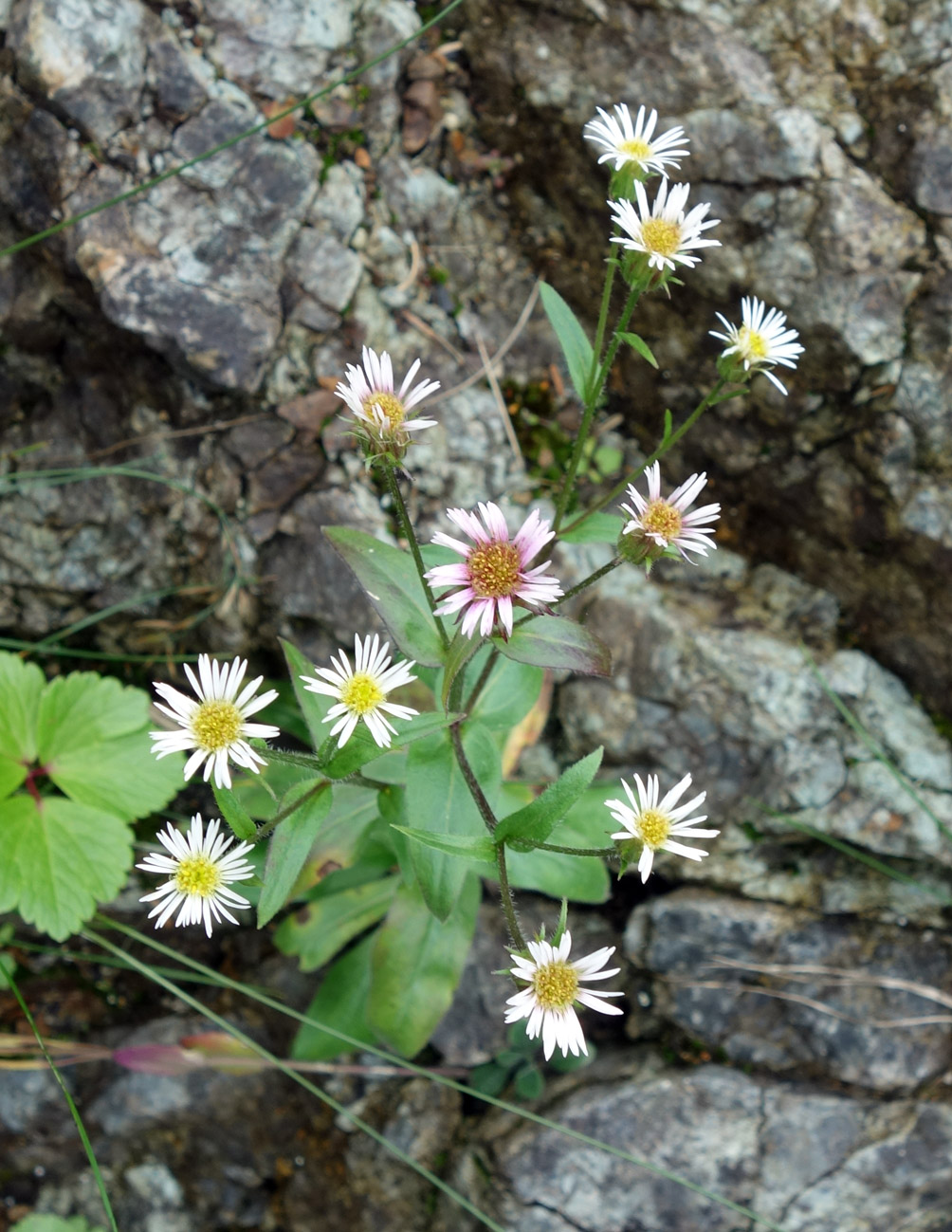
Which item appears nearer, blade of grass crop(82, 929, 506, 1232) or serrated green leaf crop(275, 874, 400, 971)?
blade of grass crop(82, 929, 506, 1232)

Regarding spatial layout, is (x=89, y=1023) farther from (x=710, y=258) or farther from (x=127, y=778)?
(x=710, y=258)

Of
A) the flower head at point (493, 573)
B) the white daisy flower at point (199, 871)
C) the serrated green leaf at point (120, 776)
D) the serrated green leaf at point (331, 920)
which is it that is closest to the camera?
the flower head at point (493, 573)

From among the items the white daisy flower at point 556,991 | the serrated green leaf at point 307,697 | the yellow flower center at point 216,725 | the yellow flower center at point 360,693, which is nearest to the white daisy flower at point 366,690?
the yellow flower center at point 360,693

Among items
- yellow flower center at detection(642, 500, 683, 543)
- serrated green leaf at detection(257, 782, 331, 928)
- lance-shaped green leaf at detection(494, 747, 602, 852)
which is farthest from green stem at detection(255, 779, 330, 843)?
yellow flower center at detection(642, 500, 683, 543)

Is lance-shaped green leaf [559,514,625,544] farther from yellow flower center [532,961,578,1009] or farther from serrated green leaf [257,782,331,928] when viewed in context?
yellow flower center [532,961,578,1009]

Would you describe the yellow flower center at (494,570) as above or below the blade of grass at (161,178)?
below

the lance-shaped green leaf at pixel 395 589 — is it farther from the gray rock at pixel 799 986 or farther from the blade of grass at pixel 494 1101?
the gray rock at pixel 799 986
